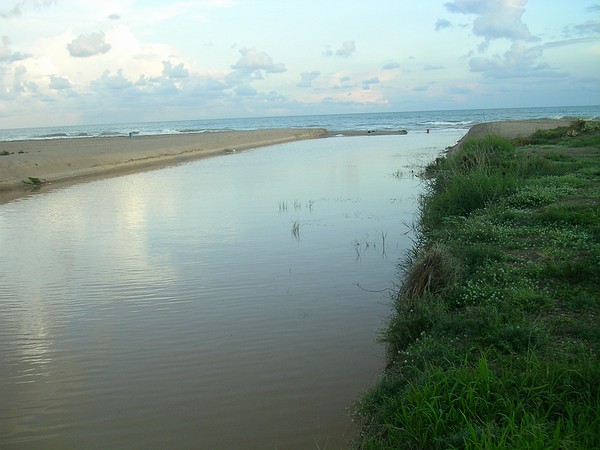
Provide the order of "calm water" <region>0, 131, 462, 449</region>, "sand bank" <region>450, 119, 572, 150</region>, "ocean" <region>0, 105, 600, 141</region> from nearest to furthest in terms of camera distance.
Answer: "calm water" <region>0, 131, 462, 449</region>
"sand bank" <region>450, 119, 572, 150</region>
"ocean" <region>0, 105, 600, 141</region>

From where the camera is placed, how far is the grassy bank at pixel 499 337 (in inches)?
152

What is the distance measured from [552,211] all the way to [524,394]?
19.1 ft

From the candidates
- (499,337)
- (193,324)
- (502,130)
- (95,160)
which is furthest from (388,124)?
(499,337)

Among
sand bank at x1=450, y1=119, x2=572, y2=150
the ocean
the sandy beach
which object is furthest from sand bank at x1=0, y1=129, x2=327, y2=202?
the ocean

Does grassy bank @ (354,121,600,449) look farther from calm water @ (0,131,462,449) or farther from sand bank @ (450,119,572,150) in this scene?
sand bank @ (450,119,572,150)

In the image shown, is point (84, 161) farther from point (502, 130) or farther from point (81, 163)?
point (502, 130)

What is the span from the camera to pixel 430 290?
6.57 m

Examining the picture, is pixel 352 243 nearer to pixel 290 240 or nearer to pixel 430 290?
pixel 290 240

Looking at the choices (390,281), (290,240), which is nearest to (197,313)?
(390,281)

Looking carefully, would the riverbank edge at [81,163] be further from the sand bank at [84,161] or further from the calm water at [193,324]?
the calm water at [193,324]

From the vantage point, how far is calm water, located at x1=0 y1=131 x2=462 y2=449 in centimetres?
520

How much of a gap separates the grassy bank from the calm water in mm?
822

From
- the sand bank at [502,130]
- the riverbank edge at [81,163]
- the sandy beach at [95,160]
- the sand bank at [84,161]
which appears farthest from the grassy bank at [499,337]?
the sand bank at [84,161]

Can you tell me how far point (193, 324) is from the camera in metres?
7.39
